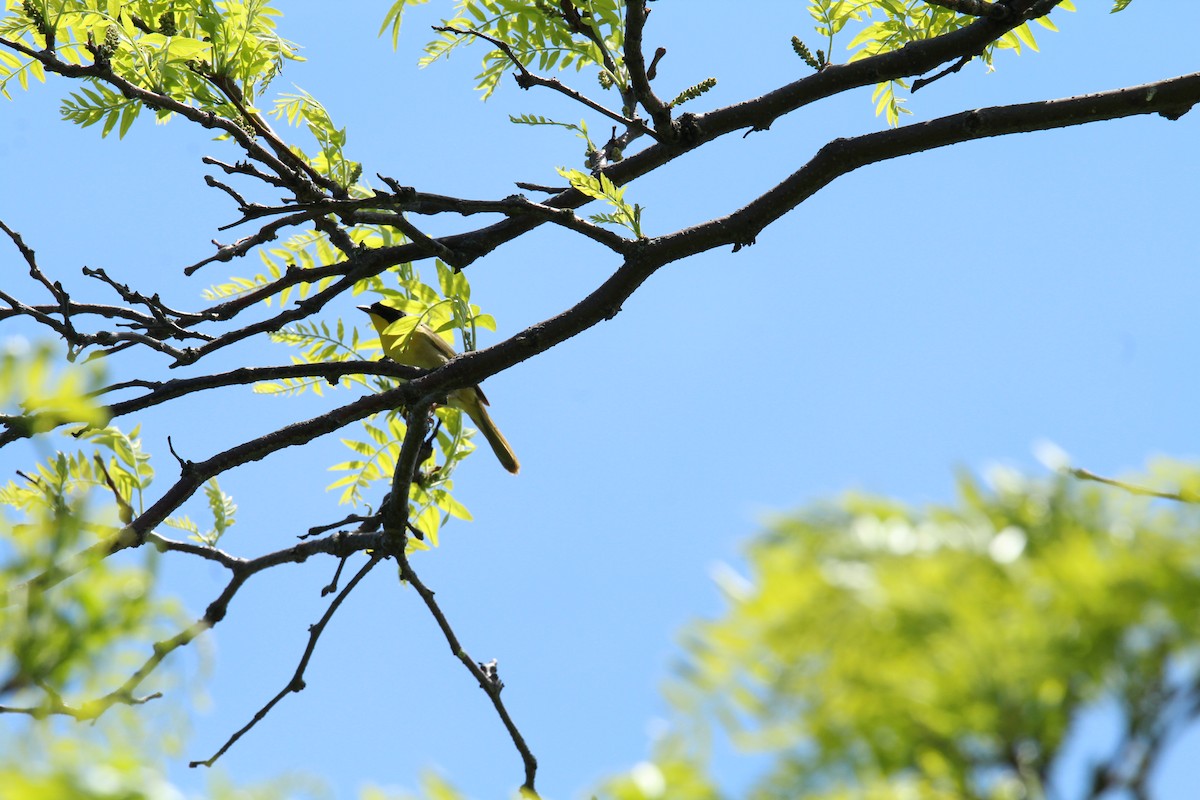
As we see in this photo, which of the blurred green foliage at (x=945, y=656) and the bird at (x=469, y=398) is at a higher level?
the bird at (x=469, y=398)

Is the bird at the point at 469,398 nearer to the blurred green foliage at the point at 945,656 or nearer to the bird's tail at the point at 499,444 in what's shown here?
the bird's tail at the point at 499,444

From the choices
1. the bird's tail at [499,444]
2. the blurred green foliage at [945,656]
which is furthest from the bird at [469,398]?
the blurred green foliage at [945,656]

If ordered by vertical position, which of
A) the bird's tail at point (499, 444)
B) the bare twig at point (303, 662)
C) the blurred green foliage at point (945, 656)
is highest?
the bird's tail at point (499, 444)

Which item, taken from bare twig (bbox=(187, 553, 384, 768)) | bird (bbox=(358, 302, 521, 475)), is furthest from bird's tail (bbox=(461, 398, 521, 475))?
bare twig (bbox=(187, 553, 384, 768))

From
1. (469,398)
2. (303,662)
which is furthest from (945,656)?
(469,398)

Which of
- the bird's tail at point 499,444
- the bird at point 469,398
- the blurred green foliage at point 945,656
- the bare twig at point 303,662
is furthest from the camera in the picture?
the bird's tail at point 499,444

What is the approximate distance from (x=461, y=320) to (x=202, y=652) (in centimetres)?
287

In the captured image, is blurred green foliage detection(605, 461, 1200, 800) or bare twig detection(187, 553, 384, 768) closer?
blurred green foliage detection(605, 461, 1200, 800)

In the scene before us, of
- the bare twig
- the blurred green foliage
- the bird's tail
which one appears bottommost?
the blurred green foliage

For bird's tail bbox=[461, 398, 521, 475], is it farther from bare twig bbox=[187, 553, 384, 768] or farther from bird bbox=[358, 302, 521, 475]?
bare twig bbox=[187, 553, 384, 768]

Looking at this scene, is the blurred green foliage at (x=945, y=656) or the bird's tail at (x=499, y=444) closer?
the blurred green foliage at (x=945, y=656)

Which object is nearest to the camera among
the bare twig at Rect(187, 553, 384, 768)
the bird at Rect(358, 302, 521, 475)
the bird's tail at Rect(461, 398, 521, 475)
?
the bare twig at Rect(187, 553, 384, 768)

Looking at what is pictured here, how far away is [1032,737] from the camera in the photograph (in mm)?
1124

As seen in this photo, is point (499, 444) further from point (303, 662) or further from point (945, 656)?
point (945, 656)
